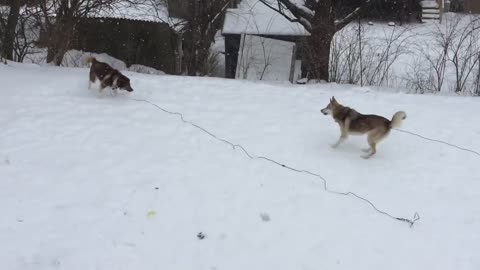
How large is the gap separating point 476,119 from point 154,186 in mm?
5887

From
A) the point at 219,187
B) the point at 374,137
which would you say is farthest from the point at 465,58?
the point at 219,187

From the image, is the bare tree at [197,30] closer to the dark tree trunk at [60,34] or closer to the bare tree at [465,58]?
the dark tree trunk at [60,34]

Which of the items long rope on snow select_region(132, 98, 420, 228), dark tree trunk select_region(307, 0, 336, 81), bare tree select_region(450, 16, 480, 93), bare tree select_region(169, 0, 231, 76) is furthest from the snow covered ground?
bare tree select_region(169, 0, 231, 76)

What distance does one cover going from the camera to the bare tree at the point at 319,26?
41.5ft

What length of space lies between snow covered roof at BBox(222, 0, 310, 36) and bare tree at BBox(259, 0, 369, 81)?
5.54 feet

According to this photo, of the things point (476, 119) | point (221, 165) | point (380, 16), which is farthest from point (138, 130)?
point (380, 16)

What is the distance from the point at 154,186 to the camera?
5379mm

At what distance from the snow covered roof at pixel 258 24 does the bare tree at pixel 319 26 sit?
169 cm

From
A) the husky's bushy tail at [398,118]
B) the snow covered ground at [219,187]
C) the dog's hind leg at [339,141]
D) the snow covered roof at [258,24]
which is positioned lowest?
the snow covered ground at [219,187]

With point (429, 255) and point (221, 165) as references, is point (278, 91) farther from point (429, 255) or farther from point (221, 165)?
point (429, 255)

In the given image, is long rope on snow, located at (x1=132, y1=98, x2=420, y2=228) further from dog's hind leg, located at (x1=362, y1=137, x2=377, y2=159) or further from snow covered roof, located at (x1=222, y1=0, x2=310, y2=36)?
snow covered roof, located at (x1=222, y1=0, x2=310, y2=36)

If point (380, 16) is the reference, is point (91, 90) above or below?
below

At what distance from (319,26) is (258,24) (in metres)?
4.96

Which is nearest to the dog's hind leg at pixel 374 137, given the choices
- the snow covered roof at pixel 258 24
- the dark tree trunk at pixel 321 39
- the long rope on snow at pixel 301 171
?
the long rope on snow at pixel 301 171
